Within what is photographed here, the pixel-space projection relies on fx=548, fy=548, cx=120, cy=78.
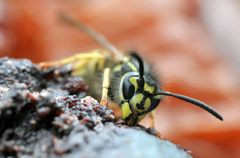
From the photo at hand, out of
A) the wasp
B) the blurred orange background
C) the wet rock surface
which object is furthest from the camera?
the blurred orange background

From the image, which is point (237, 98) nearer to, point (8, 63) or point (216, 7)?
point (216, 7)

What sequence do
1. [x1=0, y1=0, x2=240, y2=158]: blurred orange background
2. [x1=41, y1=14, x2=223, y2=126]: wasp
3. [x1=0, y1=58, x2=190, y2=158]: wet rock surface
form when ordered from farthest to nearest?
[x1=0, y1=0, x2=240, y2=158]: blurred orange background
[x1=41, y1=14, x2=223, y2=126]: wasp
[x1=0, y1=58, x2=190, y2=158]: wet rock surface

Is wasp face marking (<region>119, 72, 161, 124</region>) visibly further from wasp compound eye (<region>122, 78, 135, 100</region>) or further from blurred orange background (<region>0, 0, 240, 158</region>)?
blurred orange background (<region>0, 0, 240, 158</region>)

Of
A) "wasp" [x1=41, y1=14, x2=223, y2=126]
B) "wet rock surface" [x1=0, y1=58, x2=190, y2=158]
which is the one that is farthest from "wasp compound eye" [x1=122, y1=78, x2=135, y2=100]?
"wet rock surface" [x1=0, y1=58, x2=190, y2=158]

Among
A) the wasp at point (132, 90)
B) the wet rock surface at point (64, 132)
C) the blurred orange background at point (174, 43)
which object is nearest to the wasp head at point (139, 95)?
the wasp at point (132, 90)

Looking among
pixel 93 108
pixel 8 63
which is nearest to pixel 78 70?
pixel 8 63

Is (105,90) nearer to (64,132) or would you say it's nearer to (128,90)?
(128,90)

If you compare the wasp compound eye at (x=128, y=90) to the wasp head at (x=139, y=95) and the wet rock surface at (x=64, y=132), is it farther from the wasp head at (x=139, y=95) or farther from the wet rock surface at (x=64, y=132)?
the wet rock surface at (x=64, y=132)

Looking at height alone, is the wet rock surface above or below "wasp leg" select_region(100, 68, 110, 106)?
below
